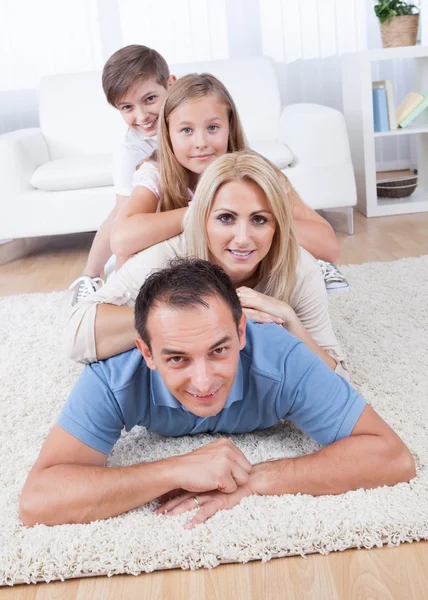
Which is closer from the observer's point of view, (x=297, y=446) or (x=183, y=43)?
(x=297, y=446)

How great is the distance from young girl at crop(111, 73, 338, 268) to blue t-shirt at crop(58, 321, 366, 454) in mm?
617

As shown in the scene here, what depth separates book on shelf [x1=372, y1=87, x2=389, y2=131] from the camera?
160 inches

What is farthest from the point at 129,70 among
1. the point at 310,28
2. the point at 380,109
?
the point at 310,28

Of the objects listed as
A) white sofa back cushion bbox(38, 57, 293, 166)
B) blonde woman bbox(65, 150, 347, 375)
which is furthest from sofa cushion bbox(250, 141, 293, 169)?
blonde woman bbox(65, 150, 347, 375)

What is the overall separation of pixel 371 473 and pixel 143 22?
13.7ft

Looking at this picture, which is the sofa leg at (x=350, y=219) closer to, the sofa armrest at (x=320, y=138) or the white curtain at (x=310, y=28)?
the sofa armrest at (x=320, y=138)

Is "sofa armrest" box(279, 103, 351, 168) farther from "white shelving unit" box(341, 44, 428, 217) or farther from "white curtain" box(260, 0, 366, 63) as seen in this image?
"white curtain" box(260, 0, 366, 63)

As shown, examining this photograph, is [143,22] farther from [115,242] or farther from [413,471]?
[413,471]

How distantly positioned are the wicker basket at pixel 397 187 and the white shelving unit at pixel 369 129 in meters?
0.04

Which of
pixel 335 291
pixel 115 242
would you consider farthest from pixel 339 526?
pixel 335 291

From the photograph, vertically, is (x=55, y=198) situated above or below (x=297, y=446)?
above

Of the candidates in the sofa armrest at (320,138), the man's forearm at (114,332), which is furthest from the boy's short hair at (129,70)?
the sofa armrest at (320,138)

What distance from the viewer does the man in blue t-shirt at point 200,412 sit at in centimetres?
139

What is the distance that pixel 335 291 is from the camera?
2918mm
